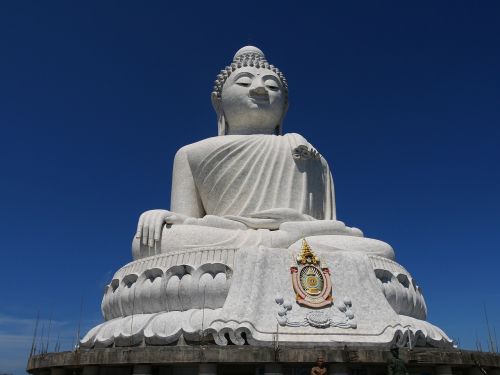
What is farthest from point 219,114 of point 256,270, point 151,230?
point 256,270

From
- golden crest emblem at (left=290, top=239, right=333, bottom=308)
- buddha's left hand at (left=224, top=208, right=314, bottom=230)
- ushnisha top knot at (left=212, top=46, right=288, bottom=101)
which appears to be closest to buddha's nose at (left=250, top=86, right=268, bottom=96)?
ushnisha top knot at (left=212, top=46, right=288, bottom=101)

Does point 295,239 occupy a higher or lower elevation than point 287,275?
higher

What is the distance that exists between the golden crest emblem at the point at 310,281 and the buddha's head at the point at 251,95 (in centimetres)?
504

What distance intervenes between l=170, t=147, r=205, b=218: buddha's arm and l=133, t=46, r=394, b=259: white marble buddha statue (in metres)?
0.02

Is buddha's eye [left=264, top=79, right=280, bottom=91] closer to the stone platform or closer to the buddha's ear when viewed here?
the buddha's ear

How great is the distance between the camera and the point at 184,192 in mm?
12398

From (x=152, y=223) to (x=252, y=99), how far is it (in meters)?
4.48

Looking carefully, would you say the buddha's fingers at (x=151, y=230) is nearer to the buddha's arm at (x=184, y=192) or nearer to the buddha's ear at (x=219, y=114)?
the buddha's arm at (x=184, y=192)

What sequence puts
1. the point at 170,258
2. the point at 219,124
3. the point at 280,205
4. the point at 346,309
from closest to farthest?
the point at 346,309 < the point at 170,258 < the point at 280,205 < the point at 219,124

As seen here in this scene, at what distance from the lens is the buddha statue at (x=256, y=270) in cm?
843

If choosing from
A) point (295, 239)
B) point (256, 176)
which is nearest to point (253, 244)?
point (295, 239)

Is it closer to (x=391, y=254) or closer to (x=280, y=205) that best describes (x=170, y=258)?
(x=280, y=205)

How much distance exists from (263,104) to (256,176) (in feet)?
7.43

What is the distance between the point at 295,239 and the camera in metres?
9.88
